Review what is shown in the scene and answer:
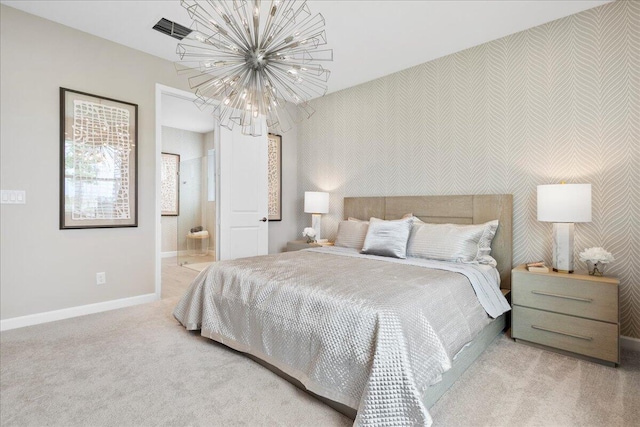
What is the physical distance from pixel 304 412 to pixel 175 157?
630 cm

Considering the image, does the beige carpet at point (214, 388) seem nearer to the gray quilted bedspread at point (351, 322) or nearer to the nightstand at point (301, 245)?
the gray quilted bedspread at point (351, 322)

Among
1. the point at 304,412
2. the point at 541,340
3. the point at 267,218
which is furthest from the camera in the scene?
the point at 267,218

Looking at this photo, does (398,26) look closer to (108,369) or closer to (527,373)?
(527,373)

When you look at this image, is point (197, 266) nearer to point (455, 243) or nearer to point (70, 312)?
point (70, 312)

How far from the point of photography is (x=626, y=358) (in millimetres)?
2295

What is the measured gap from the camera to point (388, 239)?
117 inches

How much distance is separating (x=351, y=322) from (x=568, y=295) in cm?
181

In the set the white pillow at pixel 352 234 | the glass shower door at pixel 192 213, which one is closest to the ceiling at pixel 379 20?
the white pillow at pixel 352 234

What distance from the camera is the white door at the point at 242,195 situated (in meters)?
4.07

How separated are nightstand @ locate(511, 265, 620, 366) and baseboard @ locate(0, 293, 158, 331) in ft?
11.9

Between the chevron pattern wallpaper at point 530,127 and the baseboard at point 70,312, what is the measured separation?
288 centimetres

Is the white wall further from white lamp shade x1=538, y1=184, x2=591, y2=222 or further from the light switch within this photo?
white lamp shade x1=538, y1=184, x2=591, y2=222

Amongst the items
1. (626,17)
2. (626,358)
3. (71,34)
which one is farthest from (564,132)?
(71,34)

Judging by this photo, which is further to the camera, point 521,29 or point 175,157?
point 175,157
